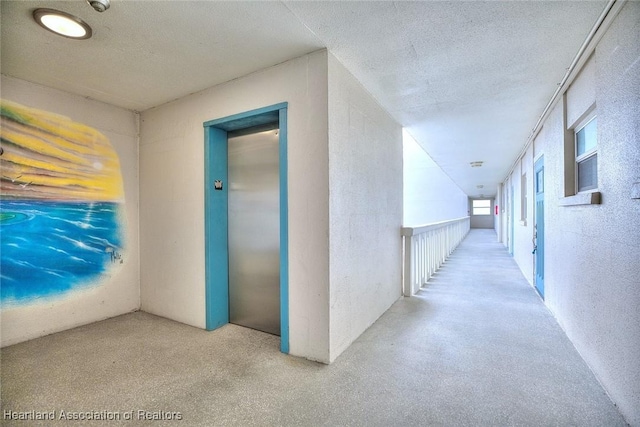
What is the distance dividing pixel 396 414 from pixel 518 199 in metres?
6.83

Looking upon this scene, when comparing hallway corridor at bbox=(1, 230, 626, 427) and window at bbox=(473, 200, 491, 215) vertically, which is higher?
window at bbox=(473, 200, 491, 215)

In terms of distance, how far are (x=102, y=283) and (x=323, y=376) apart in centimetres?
283

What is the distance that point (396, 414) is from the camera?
1727 millimetres

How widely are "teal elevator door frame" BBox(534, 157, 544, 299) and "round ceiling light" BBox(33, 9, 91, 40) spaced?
17.0 ft

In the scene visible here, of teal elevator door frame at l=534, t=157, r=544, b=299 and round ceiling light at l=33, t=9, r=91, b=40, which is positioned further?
teal elevator door frame at l=534, t=157, r=544, b=299

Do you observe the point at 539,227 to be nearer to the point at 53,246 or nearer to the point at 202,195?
the point at 202,195

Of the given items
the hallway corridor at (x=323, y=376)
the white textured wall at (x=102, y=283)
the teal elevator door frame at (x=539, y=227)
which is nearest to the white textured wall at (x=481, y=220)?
the teal elevator door frame at (x=539, y=227)

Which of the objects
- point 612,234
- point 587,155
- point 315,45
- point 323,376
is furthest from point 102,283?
point 587,155

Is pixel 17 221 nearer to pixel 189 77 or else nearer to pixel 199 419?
pixel 189 77

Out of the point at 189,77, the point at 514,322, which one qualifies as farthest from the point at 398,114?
the point at 514,322

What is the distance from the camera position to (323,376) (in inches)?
83.9

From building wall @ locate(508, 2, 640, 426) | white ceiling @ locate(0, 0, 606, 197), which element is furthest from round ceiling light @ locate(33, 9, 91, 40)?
building wall @ locate(508, 2, 640, 426)

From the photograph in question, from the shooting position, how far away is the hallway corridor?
174cm

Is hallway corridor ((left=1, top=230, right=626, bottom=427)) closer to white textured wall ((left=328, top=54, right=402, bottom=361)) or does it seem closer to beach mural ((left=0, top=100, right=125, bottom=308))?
white textured wall ((left=328, top=54, right=402, bottom=361))
